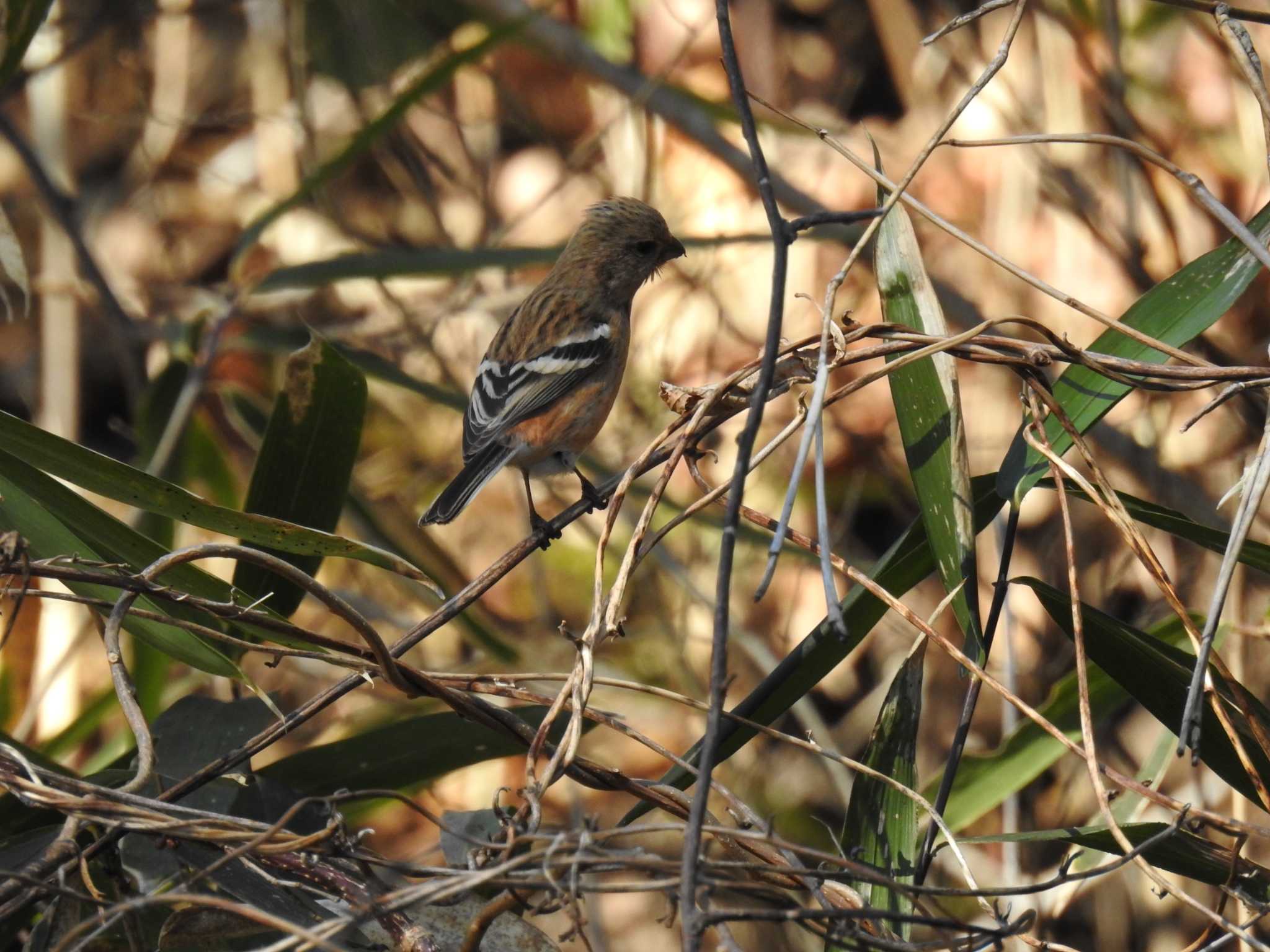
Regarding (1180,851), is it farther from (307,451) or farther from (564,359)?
(564,359)

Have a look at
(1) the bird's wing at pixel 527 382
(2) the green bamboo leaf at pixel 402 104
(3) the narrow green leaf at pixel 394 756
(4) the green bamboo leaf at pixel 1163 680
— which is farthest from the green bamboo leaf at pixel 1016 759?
(2) the green bamboo leaf at pixel 402 104

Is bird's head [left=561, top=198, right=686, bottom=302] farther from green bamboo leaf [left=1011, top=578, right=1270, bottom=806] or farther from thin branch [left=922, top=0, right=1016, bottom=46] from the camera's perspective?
green bamboo leaf [left=1011, top=578, right=1270, bottom=806]

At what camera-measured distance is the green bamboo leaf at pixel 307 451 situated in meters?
2.61

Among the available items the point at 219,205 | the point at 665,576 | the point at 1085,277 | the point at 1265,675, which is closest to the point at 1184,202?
the point at 1085,277

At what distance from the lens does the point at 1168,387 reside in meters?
1.93

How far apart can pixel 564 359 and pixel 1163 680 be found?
7.87 feet

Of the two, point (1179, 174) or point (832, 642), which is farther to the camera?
point (832, 642)

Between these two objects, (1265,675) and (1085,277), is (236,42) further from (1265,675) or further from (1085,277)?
(1265,675)

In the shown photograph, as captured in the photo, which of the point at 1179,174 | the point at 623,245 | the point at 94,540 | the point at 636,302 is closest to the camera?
the point at 1179,174

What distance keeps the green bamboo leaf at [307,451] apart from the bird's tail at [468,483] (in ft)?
1.36

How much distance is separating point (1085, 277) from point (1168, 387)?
3109mm

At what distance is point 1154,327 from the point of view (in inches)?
81.1

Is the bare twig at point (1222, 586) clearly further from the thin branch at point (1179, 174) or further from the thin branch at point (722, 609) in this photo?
the thin branch at point (722, 609)

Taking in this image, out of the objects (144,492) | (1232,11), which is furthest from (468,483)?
(1232,11)
